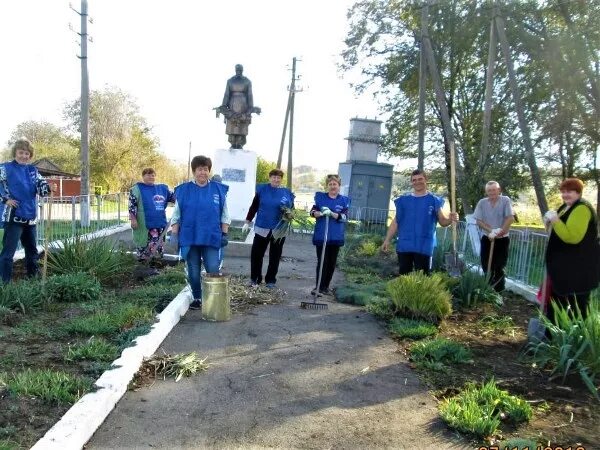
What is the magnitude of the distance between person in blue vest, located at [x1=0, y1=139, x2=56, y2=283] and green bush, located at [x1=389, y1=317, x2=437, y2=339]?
4.39 metres

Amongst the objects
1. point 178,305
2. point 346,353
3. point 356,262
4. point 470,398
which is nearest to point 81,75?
point 356,262

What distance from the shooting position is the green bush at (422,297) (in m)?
5.90

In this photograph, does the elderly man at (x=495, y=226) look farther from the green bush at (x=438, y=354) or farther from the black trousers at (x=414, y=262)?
the green bush at (x=438, y=354)

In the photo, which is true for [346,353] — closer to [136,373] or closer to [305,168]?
[136,373]

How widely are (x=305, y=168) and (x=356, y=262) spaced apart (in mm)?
136402

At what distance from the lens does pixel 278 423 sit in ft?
11.2

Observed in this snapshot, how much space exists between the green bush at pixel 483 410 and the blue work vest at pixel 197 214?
316cm

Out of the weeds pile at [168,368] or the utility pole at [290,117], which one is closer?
the weeds pile at [168,368]

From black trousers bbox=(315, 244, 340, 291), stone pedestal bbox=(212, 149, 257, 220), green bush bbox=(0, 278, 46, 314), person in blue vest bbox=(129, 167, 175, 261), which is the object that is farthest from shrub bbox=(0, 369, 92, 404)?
stone pedestal bbox=(212, 149, 257, 220)

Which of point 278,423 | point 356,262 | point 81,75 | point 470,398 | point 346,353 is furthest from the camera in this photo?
point 81,75

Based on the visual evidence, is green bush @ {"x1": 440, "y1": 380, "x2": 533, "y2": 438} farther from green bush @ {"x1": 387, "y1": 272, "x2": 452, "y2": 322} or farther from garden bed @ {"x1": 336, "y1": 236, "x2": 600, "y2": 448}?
green bush @ {"x1": 387, "y1": 272, "x2": 452, "y2": 322}

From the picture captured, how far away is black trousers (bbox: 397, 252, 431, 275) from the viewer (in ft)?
21.9

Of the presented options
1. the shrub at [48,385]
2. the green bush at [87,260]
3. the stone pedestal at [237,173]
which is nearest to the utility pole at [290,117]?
the stone pedestal at [237,173]

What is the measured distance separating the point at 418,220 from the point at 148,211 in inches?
154
